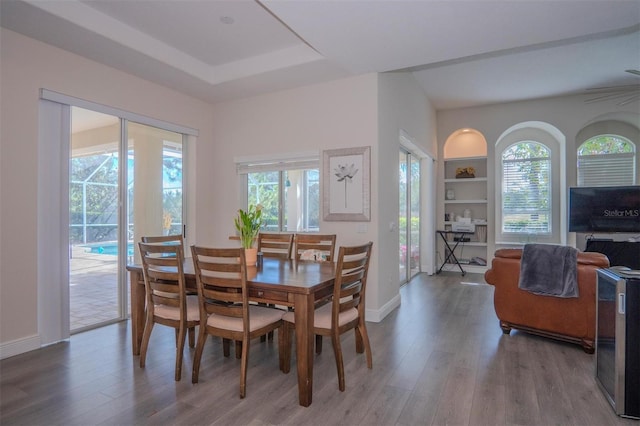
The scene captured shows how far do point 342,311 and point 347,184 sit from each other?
195cm

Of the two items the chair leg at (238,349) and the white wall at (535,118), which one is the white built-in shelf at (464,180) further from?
the chair leg at (238,349)

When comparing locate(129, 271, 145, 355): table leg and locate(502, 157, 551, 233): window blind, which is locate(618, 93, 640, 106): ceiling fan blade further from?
locate(129, 271, 145, 355): table leg

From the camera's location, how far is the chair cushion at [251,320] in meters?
2.30

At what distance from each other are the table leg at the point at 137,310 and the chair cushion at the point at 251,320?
0.85 m

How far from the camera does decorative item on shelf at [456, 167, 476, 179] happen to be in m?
6.82

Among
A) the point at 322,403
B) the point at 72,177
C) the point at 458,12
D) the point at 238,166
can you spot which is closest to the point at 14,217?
the point at 72,177

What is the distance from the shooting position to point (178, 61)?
3857mm

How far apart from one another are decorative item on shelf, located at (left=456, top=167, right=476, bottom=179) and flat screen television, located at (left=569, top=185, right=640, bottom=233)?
5.29 feet

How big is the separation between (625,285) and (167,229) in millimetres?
4451

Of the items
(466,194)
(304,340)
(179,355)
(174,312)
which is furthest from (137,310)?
(466,194)

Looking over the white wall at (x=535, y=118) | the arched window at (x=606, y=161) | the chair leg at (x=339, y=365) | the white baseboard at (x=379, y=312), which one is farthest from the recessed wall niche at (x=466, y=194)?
the chair leg at (x=339, y=365)

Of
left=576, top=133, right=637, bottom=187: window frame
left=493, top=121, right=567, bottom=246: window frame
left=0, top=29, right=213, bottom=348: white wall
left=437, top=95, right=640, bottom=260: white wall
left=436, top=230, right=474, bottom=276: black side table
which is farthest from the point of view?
left=436, top=230, right=474, bottom=276: black side table

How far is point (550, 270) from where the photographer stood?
301 cm

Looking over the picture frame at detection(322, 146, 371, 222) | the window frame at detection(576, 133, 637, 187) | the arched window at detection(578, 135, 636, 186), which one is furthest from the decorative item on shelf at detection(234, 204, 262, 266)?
the arched window at detection(578, 135, 636, 186)
